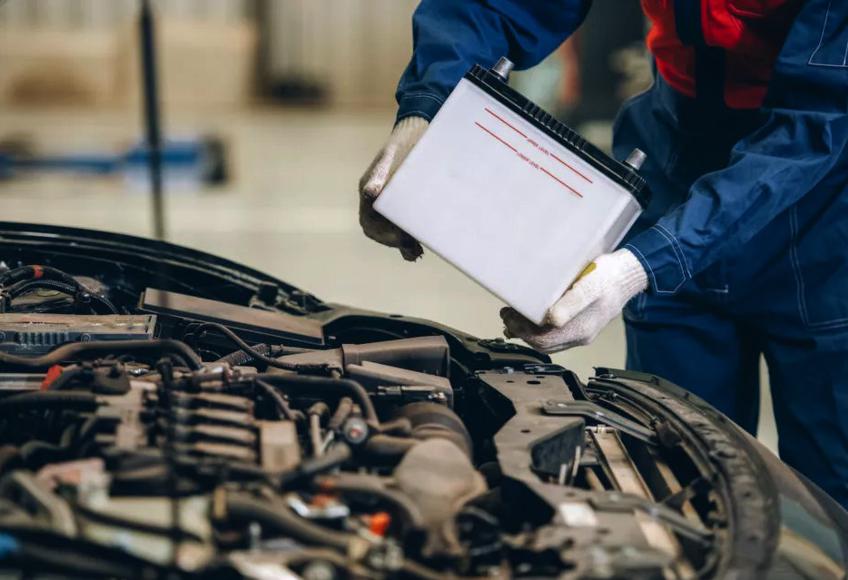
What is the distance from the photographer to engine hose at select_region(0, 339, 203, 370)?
1485 millimetres

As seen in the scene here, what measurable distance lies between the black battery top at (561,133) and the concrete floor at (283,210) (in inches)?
71.6

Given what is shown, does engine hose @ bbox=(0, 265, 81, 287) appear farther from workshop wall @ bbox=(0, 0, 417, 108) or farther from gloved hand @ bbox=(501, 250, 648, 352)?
workshop wall @ bbox=(0, 0, 417, 108)

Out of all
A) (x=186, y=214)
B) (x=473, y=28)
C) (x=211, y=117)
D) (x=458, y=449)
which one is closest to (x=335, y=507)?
Answer: (x=458, y=449)

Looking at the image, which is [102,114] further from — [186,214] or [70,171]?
[186,214]

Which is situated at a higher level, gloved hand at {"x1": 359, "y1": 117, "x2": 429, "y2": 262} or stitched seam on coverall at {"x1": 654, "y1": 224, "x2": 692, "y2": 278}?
stitched seam on coverall at {"x1": 654, "y1": 224, "x2": 692, "y2": 278}

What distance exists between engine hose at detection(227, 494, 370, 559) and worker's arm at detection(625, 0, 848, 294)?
2.29 feet

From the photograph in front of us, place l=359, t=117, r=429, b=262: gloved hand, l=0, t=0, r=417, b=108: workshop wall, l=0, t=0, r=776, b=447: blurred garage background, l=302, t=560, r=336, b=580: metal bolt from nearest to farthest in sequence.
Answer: l=302, t=560, r=336, b=580: metal bolt, l=359, t=117, r=429, b=262: gloved hand, l=0, t=0, r=776, b=447: blurred garage background, l=0, t=0, r=417, b=108: workshop wall

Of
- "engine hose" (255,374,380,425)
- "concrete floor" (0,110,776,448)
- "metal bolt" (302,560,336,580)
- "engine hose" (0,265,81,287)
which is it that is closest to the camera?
"metal bolt" (302,560,336,580)

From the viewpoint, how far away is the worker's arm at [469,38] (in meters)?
1.85

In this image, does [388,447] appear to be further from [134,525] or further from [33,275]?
[33,275]

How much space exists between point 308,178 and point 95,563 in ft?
17.1

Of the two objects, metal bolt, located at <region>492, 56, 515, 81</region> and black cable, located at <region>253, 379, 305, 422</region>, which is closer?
black cable, located at <region>253, 379, 305, 422</region>

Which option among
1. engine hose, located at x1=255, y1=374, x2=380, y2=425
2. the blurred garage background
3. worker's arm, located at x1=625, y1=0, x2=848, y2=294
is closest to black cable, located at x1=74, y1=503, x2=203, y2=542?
engine hose, located at x1=255, y1=374, x2=380, y2=425

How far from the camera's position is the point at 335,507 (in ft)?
3.85
